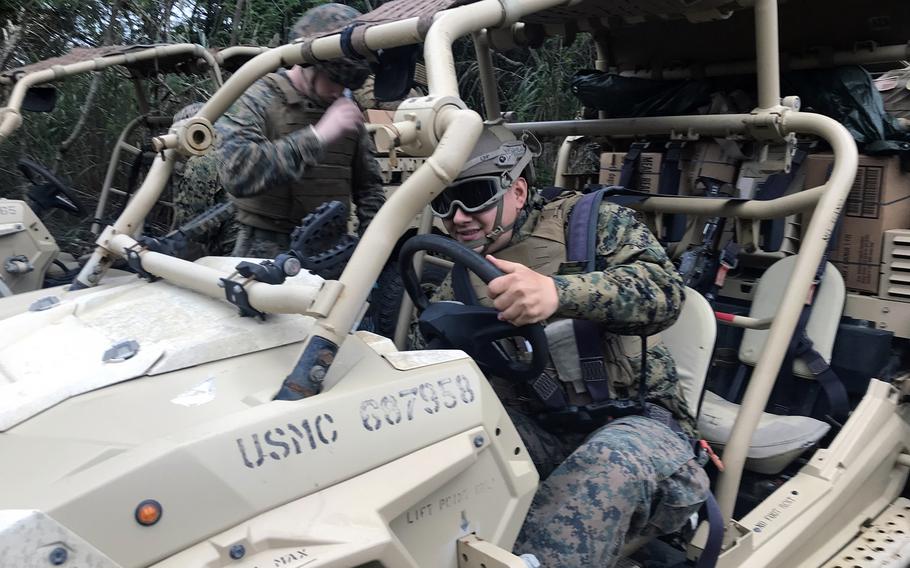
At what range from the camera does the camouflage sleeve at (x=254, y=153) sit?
237 centimetres

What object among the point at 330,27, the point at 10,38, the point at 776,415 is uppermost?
the point at 10,38

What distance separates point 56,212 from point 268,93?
136 inches

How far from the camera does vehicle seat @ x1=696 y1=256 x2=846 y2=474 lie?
2.41 metres

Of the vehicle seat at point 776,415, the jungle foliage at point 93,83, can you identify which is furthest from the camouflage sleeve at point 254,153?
the jungle foliage at point 93,83

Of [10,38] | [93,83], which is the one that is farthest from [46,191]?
[10,38]

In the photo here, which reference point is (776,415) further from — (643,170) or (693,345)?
(643,170)

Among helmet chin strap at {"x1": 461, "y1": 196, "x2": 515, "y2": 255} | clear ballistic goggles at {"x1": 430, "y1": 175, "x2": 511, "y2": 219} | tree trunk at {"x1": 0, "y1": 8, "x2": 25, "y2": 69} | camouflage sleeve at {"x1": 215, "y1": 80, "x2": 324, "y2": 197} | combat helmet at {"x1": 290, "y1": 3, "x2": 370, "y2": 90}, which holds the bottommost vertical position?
helmet chin strap at {"x1": 461, "y1": 196, "x2": 515, "y2": 255}

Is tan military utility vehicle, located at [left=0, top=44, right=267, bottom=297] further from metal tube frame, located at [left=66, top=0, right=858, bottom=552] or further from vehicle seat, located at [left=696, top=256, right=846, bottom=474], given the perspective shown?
vehicle seat, located at [left=696, top=256, right=846, bottom=474]

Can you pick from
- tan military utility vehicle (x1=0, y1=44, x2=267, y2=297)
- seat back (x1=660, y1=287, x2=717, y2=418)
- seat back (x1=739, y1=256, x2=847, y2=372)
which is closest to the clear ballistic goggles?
seat back (x1=660, y1=287, x2=717, y2=418)

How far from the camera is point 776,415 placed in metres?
2.65

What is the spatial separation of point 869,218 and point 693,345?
38.1 inches

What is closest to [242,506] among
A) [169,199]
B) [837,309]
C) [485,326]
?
[485,326]

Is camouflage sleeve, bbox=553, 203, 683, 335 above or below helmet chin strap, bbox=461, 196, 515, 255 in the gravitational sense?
below

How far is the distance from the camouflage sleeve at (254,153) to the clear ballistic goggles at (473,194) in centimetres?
56
